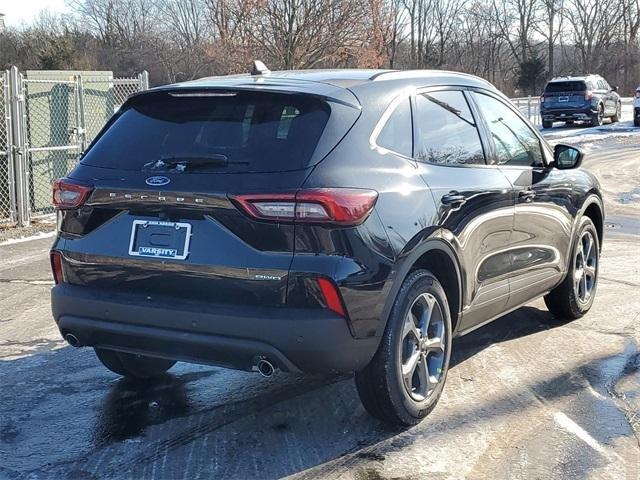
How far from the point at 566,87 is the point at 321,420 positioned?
2667 cm

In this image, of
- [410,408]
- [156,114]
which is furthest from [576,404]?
[156,114]

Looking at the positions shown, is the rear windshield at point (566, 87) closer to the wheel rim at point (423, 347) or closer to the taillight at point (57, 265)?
the wheel rim at point (423, 347)

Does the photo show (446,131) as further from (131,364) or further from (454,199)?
(131,364)

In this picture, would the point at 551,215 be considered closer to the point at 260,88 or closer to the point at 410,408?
the point at 410,408

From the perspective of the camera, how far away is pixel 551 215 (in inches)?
219

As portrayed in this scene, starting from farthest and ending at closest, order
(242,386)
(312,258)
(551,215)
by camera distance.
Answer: (551,215)
(242,386)
(312,258)

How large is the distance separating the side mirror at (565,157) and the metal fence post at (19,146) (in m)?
7.48

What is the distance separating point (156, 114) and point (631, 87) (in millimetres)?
59150

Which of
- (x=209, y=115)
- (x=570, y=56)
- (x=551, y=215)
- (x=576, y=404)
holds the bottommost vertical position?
(x=576, y=404)

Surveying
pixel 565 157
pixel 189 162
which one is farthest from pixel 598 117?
pixel 189 162

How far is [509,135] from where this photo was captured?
5340 millimetres

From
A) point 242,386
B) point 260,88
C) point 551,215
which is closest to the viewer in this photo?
point 260,88

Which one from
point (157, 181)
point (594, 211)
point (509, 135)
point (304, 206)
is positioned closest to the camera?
point (304, 206)

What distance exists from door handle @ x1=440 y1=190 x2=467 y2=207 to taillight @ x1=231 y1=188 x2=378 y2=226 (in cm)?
86
